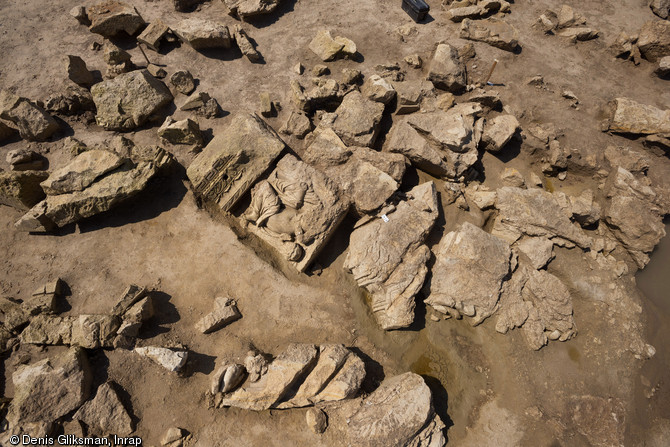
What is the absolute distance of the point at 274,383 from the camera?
5359 millimetres

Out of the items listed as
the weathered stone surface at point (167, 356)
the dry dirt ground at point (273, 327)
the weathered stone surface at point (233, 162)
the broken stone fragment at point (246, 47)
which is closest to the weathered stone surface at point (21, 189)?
the dry dirt ground at point (273, 327)

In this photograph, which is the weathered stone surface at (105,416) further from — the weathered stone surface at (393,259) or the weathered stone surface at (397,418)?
the weathered stone surface at (393,259)

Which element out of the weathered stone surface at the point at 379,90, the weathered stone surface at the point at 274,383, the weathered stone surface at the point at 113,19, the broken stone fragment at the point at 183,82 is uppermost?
the weathered stone surface at the point at 113,19

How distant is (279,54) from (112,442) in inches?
382

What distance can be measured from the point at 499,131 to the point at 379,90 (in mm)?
3170

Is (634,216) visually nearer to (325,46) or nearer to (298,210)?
(298,210)

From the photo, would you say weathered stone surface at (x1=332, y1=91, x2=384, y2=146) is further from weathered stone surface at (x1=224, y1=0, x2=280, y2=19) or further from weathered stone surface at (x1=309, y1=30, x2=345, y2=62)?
weathered stone surface at (x1=224, y1=0, x2=280, y2=19)

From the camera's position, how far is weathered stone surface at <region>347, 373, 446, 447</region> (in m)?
5.14

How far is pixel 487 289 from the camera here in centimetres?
656

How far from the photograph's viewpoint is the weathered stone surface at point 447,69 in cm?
870

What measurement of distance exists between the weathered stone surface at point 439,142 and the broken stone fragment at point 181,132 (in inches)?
181

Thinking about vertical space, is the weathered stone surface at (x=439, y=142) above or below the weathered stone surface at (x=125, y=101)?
below

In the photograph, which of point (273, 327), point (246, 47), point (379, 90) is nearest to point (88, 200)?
point (273, 327)

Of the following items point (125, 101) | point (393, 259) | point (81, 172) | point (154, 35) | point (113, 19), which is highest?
point (113, 19)
